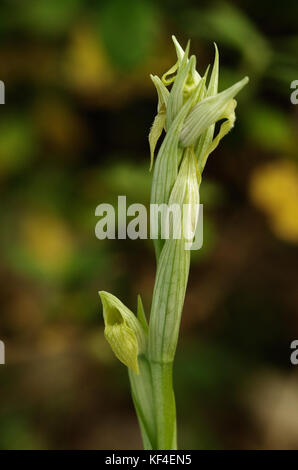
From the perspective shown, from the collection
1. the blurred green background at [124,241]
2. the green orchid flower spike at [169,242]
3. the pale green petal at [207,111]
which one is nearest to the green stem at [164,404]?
the green orchid flower spike at [169,242]

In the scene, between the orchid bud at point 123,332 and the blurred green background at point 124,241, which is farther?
the blurred green background at point 124,241

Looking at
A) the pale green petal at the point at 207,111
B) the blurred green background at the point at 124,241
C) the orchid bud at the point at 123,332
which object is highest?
the blurred green background at the point at 124,241

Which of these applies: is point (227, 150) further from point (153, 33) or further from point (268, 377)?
point (268, 377)

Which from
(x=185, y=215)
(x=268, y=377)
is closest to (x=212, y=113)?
(x=185, y=215)

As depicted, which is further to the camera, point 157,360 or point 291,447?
point 291,447

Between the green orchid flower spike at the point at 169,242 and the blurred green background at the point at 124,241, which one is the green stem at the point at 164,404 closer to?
the green orchid flower spike at the point at 169,242

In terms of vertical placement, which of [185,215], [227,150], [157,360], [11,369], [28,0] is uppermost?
[28,0]

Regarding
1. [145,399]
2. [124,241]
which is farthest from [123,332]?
[124,241]
